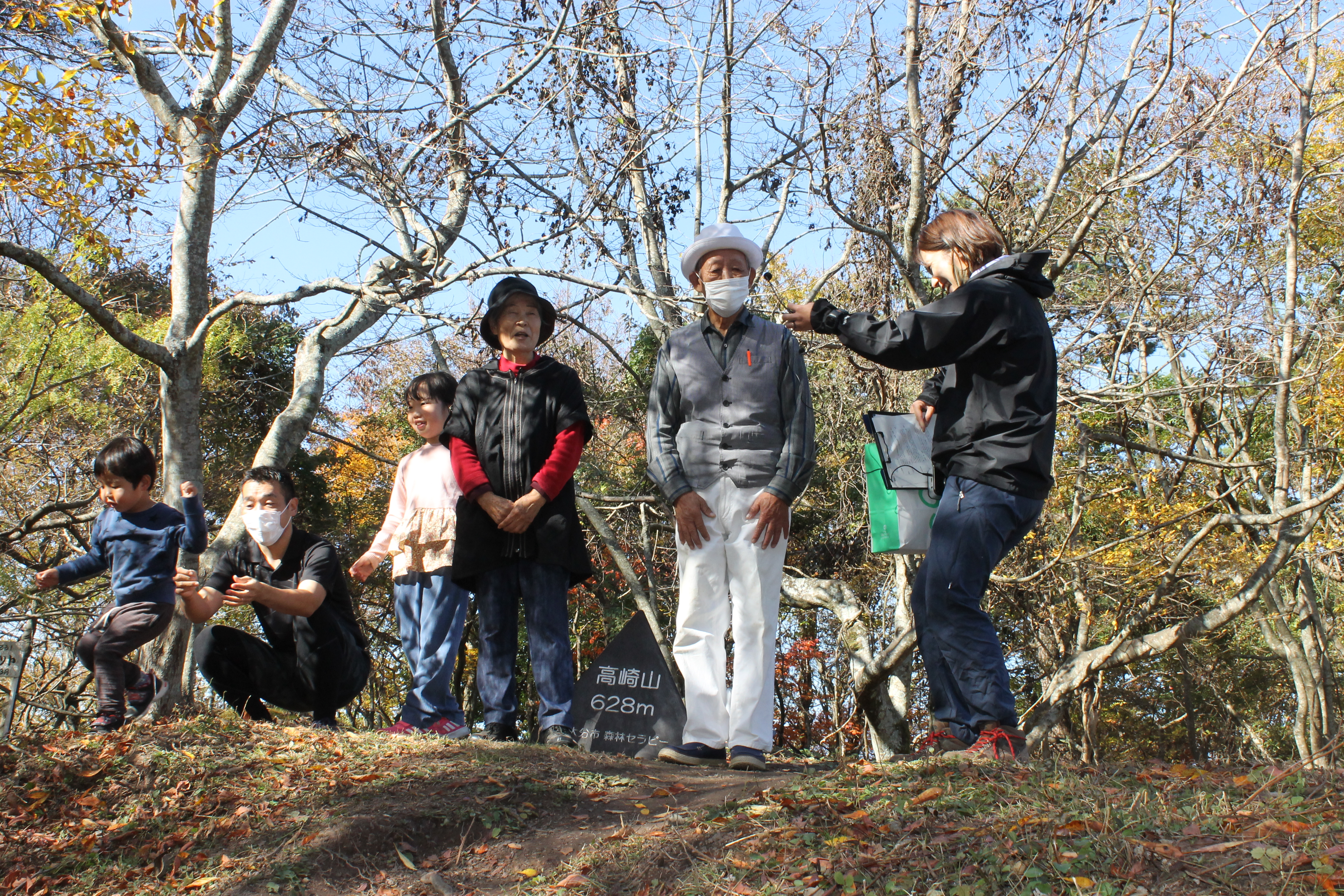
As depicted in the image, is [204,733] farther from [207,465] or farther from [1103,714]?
[1103,714]

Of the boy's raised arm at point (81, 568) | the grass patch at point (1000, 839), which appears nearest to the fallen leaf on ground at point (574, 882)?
the grass patch at point (1000, 839)

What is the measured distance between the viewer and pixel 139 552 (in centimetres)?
486

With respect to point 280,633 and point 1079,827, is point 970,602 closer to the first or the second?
point 1079,827


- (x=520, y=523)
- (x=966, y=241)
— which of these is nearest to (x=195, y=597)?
(x=520, y=523)

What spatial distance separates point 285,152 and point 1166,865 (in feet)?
22.2

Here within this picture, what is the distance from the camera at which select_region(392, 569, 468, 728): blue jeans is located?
16.4ft

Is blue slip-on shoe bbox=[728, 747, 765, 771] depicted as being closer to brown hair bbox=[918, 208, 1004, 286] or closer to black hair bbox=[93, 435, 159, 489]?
brown hair bbox=[918, 208, 1004, 286]

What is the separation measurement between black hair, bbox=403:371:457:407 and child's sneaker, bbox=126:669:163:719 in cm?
199

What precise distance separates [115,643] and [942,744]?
3731mm

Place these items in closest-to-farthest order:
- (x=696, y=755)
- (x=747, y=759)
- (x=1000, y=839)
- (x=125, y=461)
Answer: (x=1000, y=839) → (x=747, y=759) → (x=696, y=755) → (x=125, y=461)

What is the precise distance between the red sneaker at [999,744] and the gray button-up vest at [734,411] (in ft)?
4.47

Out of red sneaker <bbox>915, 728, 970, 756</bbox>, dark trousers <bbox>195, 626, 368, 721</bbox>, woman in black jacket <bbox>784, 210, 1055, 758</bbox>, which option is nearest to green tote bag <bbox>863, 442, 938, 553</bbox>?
woman in black jacket <bbox>784, 210, 1055, 758</bbox>

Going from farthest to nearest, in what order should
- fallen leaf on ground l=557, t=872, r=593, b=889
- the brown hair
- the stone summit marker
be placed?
the stone summit marker < the brown hair < fallen leaf on ground l=557, t=872, r=593, b=889

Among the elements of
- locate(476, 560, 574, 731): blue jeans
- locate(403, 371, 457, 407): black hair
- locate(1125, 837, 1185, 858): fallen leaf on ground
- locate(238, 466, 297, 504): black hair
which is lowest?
locate(1125, 837, 1185, 858): fallen leaf on ground
